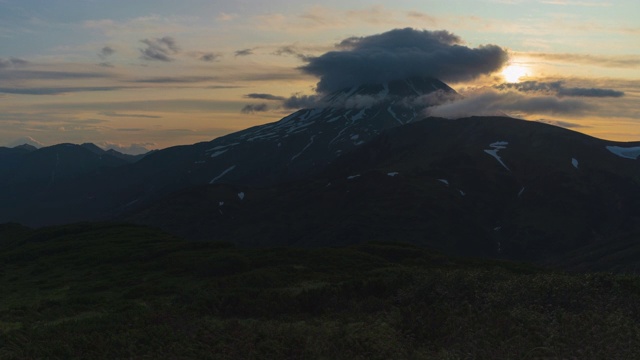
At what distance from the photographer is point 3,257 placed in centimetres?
7244

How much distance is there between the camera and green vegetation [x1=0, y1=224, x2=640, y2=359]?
77.5ft

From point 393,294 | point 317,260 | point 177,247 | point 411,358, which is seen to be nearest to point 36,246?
point 177,247

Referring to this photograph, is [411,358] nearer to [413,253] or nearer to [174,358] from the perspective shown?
[174,358]

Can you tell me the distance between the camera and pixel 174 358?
76.9 feet

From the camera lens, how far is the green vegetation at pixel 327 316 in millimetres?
23609

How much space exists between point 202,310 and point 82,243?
50529 millimetres

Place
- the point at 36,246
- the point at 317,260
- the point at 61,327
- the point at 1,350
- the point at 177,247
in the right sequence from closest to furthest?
the point at 1,350, the point at 61,327, the point at 317,260, the point at 177,247, the point at 36,246

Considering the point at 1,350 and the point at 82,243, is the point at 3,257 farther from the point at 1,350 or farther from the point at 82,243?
the point at 1,350

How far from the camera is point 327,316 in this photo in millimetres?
29953

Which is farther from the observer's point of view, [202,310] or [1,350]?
[202,310]

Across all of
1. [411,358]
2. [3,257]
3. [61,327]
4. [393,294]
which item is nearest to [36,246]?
[3,257]

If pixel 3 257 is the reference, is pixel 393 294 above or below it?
above

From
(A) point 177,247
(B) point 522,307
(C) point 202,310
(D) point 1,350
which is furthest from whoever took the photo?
(A) point 177,247

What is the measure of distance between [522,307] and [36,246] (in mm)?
71532
